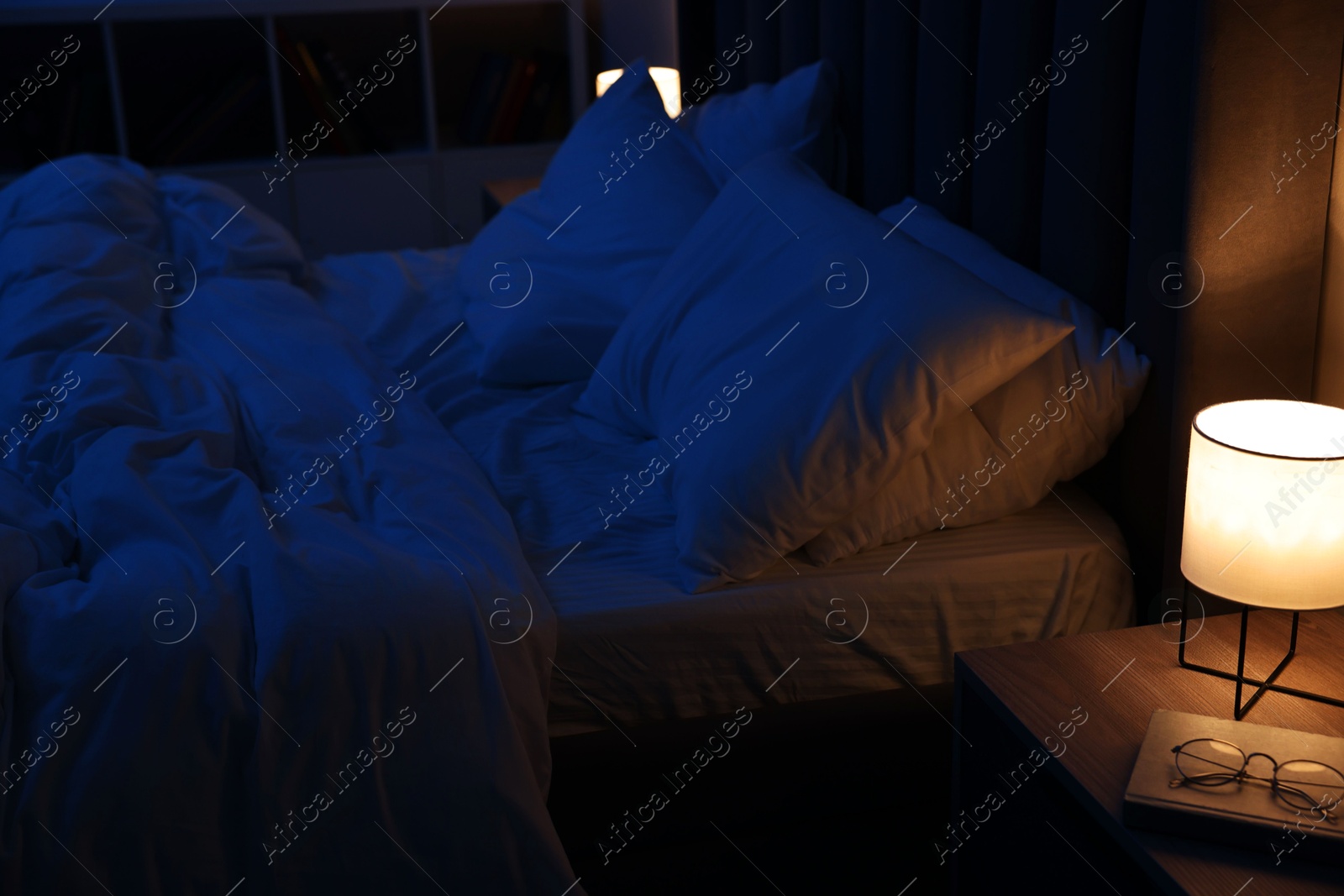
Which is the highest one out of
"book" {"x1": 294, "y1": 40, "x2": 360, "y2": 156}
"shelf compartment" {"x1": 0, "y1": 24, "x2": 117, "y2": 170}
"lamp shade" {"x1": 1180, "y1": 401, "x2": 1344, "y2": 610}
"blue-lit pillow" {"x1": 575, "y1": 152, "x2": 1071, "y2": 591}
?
Answer: "shelf compartment" {"x1": 0, "y1": 24, "x2": 117, "y2": 170}

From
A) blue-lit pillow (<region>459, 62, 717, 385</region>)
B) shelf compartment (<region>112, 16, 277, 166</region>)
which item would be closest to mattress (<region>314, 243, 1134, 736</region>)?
blue-lit pillow (<region>459, 62, 717, 385</region>)

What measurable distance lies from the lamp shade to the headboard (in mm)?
214

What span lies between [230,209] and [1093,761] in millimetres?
1950

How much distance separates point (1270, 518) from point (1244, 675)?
0.19 metres

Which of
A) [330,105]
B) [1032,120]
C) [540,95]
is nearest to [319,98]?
[330,105]

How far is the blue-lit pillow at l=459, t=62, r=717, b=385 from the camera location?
5.85ft

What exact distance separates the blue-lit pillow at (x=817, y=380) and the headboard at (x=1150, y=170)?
0.14 m

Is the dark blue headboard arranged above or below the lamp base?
above

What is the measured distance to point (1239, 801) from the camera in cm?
82

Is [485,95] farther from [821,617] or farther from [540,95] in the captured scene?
[821,617]

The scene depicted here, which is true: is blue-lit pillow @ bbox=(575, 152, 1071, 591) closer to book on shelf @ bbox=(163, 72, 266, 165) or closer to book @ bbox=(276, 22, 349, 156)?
book @ bbox=(276, 22, 349, 156)

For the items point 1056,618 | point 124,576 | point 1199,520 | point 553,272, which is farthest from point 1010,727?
point 553,272

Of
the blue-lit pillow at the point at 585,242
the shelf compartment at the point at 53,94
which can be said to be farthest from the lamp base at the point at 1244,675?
the shelf compartment at the point at 53,94

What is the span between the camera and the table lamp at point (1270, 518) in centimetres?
90
